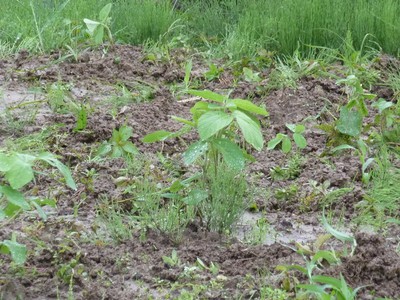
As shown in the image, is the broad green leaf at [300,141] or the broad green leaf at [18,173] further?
the broad green leaf at [300,141]

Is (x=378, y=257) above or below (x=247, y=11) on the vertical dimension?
above

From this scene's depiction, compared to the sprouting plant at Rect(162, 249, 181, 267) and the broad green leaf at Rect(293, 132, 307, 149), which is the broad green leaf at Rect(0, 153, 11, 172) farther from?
the broad green leaf at Rect(293, 132, 307, 149)

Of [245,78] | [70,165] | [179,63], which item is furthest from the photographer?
[179,63]

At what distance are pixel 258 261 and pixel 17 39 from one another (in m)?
4.21

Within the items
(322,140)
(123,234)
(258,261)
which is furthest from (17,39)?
(258,261)

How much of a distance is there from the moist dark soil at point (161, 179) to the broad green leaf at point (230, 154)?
1.18ft

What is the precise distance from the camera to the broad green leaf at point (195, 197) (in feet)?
13.6

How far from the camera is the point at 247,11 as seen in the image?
7836 mm

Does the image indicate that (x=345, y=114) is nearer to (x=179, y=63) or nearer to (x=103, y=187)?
(x=103, y=187)

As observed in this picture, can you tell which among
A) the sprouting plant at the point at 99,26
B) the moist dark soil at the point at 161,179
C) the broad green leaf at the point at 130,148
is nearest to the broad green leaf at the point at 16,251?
the moist dark soil at the point at 161,179

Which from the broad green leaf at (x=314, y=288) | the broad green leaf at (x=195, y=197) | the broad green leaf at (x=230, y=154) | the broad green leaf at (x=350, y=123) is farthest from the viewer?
the broad green leaf at (x=350, y=123)

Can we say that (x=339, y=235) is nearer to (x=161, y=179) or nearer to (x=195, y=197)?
(x=195, y=197)

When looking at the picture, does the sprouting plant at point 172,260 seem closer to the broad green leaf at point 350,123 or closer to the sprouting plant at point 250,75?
the broad green leaf at point 350,123

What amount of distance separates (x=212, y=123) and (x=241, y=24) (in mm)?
3874
